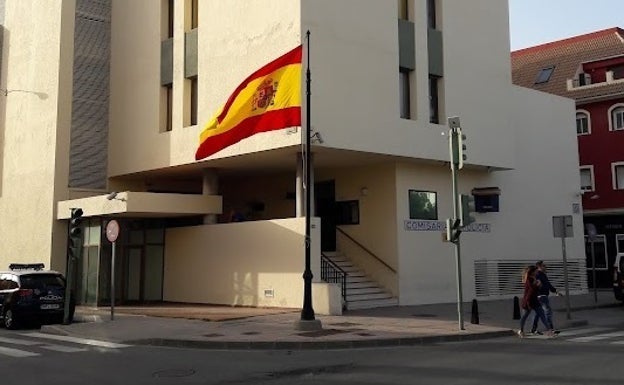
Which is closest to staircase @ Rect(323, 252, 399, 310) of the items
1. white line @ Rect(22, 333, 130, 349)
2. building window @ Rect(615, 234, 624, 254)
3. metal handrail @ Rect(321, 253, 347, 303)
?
metal handrail @ Rect(321, 253, 347, 303)

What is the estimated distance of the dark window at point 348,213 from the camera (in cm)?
2481

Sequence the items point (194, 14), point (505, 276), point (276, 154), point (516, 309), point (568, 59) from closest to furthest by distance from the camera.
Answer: point (516, 309), point (276, 154), point (194, 14), point (505, 276), point (568, 59)

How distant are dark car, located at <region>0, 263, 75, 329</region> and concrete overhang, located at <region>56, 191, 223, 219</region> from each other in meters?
3.87

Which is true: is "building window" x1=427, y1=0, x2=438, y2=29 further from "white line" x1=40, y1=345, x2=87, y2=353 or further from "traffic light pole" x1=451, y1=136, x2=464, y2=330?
"white line" x1=40, y1=345, x2=87, y2=353

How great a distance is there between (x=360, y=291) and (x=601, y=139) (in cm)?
2151

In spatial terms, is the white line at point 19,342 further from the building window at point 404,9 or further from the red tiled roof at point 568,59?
the red tiled roof at point 568,59

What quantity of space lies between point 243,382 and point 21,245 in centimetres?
2075

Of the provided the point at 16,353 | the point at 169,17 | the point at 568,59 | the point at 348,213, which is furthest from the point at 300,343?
the point at 568,59

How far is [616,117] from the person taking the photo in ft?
121

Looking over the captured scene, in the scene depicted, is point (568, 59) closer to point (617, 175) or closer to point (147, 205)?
point (617, 175)

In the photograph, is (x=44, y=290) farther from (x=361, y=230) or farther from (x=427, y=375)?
(x=427, y=375)

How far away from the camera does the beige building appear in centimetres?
2128

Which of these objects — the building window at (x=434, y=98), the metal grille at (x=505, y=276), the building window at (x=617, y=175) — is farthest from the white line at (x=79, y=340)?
the building window at (x=617, y=175)

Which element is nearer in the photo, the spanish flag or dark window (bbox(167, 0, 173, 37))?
the spanish flag
